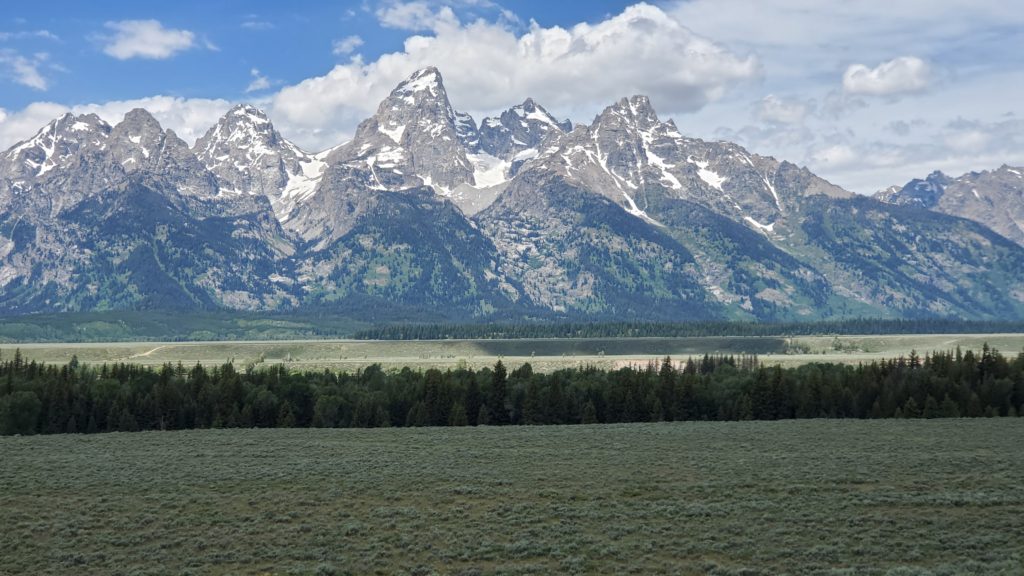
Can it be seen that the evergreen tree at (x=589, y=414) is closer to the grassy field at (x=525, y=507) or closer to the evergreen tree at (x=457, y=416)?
the evergreen tree at (x=457, y=416)

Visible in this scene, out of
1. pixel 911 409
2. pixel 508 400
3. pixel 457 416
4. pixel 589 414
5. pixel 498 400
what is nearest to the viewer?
pixel 911 409

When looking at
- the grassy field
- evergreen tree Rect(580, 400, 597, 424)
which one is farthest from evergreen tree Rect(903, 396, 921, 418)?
evergreen tree Rect(580, 400, 597, 424)

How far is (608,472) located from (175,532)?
89.1ft

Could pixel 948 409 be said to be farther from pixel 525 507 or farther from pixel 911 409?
pixel 525 507

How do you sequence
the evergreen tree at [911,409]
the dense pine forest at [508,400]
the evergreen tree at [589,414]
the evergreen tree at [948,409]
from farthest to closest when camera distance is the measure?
the evergreen tree at [589,414] < the dense pine forest at [508,400] < the evergreen tree at [911,409] < the evergreen tree at [948,409]

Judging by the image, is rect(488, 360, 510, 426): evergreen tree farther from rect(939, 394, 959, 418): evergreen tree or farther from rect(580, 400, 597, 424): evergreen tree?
rect(939, 394, 959, 418): evergreen tree

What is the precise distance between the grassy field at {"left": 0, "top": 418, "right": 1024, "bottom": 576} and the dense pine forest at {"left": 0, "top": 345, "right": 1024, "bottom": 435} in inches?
1463

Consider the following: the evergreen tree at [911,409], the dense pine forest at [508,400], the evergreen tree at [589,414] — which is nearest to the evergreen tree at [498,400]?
the dense pine forest at [508,400]

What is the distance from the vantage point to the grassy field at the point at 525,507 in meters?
44.4

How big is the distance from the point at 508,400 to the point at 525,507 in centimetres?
7578

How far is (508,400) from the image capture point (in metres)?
129

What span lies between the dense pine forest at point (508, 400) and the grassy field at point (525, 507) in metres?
37.1

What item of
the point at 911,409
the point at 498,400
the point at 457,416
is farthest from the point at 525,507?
the point at 498,400

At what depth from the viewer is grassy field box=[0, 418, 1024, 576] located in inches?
1747
